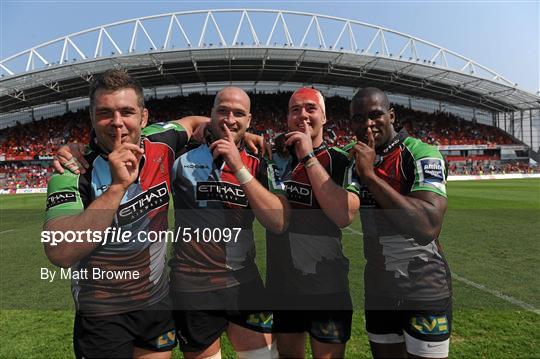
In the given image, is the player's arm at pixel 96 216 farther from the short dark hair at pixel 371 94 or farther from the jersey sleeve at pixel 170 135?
the short dark hair at pixel 371 94

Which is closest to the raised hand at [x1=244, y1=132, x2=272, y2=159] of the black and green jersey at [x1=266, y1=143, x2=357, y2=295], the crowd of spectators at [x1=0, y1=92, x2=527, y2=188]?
the black and green jersey at [x1=266, y1=143, x2=357, y2=295]

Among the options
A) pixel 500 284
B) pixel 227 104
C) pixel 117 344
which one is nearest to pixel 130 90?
pixel 227 104

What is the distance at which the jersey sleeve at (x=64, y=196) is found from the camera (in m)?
2.18

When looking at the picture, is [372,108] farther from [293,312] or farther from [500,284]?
[500,284]

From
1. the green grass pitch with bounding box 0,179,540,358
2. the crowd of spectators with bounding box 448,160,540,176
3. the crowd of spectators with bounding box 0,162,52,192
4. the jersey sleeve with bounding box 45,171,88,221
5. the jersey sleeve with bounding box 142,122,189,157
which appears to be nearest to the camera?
the jersey sleeve with bounding box 45,171,88,221

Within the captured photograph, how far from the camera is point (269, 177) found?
2.75 meters

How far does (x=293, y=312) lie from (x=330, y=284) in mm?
348

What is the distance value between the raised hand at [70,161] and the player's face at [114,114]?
0.64ft

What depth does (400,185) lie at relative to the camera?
8.61 feet

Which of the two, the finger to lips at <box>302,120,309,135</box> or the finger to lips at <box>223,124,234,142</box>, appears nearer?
the finger to lips at <box>223,124,234,142</box>

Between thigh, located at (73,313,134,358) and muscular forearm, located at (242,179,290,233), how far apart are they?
112cm

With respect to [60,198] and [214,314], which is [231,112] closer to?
[60,198]

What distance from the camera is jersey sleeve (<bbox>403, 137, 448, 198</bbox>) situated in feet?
8.07

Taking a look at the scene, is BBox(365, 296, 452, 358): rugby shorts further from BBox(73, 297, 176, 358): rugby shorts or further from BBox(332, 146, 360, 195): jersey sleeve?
BBox(73, 297, 176, 358): rugby shorts
